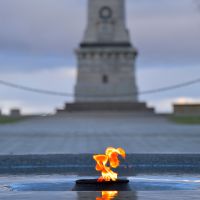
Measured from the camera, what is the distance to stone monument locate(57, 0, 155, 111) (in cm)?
6278

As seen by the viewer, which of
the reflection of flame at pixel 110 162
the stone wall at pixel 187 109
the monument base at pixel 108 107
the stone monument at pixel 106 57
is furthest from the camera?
the stone monument at pixel 106 57

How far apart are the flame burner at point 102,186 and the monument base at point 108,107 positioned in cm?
4430

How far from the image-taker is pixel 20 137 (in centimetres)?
2627

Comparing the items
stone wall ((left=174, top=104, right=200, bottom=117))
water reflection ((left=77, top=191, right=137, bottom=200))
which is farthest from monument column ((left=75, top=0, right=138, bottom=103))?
water reflection ((left=77, top=191, right=137, bottom=200))

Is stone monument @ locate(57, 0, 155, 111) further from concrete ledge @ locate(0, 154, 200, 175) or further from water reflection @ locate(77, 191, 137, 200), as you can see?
water reflection @ locate(77, 191, 137, 200)

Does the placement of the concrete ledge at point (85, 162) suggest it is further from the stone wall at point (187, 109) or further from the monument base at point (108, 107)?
the monument base at point (108, 107)

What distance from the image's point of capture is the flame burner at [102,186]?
35.5 ft

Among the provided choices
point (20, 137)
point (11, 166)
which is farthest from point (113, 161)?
point (20, 137)

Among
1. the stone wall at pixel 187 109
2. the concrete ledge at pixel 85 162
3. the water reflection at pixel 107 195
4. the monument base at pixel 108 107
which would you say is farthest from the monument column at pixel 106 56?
the water reflection at pixel 107 195

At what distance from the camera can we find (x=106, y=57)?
2486 inches

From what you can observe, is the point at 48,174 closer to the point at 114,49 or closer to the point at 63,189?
the point at 63,189

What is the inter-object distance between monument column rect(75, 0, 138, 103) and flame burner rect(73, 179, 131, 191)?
169 ft

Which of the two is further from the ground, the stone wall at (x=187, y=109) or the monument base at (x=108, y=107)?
the monument base at (x=108, y=107)

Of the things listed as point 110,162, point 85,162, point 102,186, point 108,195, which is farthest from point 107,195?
point 85,162
